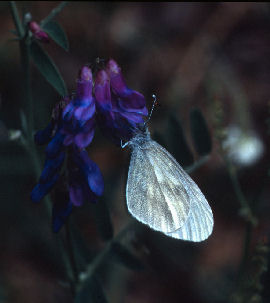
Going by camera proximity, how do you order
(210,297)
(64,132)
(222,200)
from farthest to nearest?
(222,200), (210,297), (64,132)

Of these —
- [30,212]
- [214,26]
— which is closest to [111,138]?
[30,212]

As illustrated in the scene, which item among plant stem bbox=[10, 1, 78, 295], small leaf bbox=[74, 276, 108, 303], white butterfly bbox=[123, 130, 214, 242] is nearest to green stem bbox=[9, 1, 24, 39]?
plant stem bbox=[10, 1, 78, 295]

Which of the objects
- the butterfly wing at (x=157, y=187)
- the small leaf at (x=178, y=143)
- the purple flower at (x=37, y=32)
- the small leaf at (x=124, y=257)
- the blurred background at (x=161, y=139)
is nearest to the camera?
the purple flower at (x=37, y=32)

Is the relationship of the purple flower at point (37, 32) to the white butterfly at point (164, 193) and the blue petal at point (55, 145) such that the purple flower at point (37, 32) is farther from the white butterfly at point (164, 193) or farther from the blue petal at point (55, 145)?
the white butterfly at point (164, 193)

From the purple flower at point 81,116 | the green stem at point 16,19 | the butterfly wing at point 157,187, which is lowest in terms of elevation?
the butterfly wing at point 157,187

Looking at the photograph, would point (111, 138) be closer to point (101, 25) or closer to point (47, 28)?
point (47, 28)

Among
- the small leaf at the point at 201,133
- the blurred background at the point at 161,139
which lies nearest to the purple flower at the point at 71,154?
the blurred background at the point at 161,139
